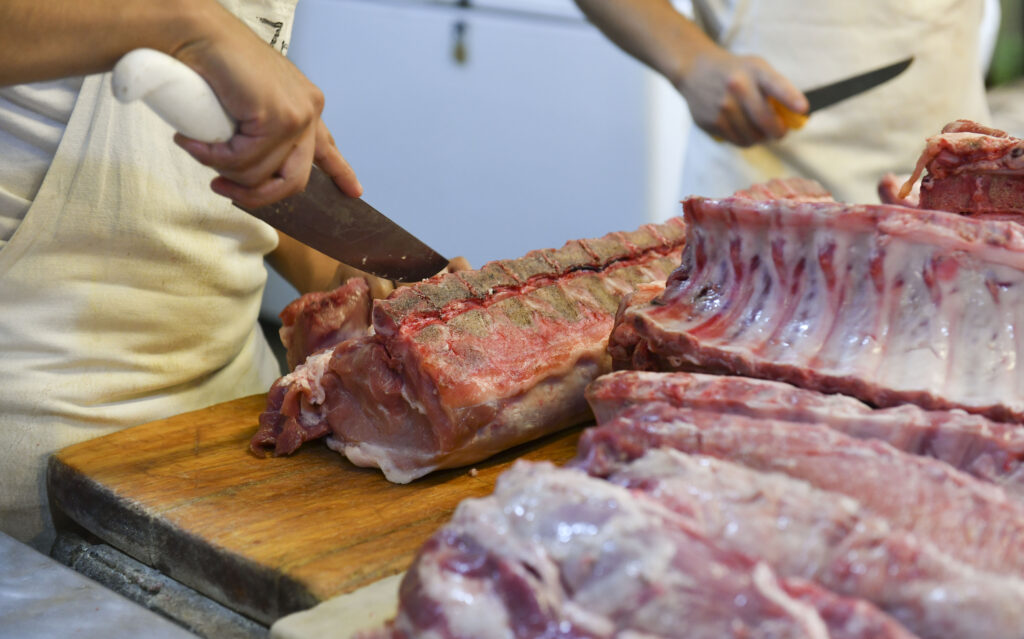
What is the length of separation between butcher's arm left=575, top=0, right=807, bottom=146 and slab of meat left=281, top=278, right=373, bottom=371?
1.96m

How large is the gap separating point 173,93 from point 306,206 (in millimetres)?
650

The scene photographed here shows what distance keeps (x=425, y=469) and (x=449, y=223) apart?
16.3 feet

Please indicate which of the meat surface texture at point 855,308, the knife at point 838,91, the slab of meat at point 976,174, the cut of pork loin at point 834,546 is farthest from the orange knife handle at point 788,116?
the cut of pork loin at point 834,546

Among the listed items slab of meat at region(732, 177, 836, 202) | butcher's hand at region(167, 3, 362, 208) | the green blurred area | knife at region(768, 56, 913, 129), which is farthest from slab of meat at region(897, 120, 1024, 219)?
the green blurred area

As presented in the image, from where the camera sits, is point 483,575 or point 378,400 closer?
point 483,575

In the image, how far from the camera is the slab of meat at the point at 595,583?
1.15 m

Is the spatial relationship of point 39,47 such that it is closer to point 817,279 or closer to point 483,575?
point 483,575

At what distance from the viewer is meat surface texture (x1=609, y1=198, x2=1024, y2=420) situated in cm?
176

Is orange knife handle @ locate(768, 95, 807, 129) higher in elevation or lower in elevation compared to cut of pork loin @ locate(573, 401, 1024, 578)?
higher

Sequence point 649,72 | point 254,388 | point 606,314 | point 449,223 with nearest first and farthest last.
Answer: point 606,314
point 254,388
point 649,72
point 449,223

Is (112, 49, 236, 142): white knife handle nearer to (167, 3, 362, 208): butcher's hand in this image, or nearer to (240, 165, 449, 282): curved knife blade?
(167, 3, 362, 208): butcher's hand

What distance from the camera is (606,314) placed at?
8.30ft

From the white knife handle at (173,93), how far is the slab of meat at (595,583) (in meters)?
0.85

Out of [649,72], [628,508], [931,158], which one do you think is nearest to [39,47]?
[628,508]
